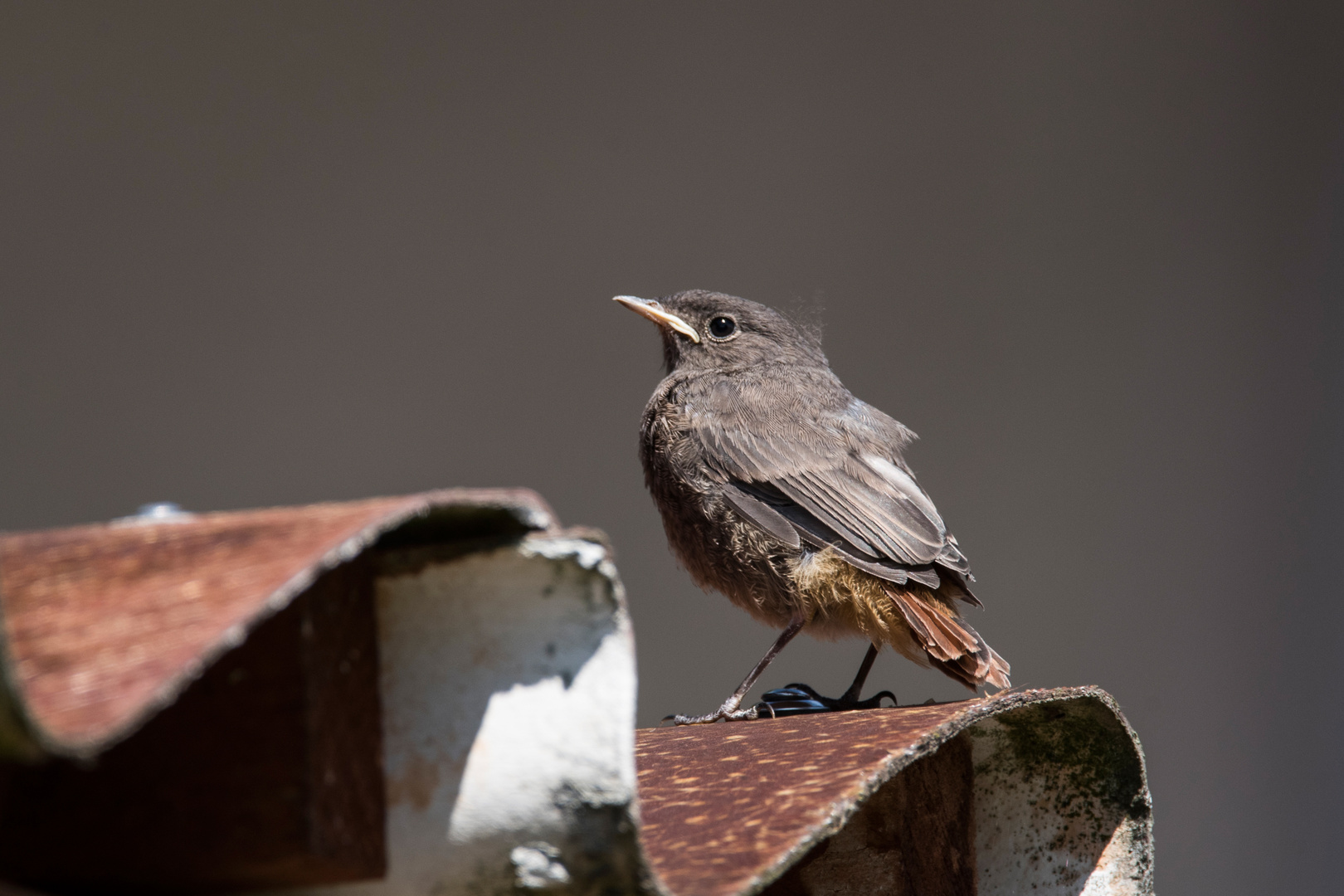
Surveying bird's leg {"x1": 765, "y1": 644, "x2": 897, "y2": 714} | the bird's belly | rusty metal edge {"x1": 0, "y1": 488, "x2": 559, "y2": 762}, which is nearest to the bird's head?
the bird's belly

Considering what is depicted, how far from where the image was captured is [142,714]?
2.05 ft

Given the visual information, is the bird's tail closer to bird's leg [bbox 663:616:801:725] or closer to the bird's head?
bird's leg [bbox 663:616:801:725]

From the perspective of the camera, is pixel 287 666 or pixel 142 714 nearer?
pixel 142 714

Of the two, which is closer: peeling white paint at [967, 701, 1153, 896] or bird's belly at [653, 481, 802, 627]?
peeling white paint at [967, 701, 1153, 896]

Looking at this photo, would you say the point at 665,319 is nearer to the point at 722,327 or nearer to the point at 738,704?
the point at 722,327

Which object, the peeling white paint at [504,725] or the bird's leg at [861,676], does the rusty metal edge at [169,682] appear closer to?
the peeling white paint at [504,725]

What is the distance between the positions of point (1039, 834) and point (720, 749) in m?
0.51

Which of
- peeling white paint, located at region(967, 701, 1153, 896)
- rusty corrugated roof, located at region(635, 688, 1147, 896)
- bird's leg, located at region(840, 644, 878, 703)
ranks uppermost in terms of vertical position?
rusty corrugated roof, located at region(635, 688, 1147, 896)

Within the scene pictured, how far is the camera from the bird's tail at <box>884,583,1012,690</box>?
7.93ft

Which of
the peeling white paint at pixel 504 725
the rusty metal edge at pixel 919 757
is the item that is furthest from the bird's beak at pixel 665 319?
the peeling white paint at pixel 504 725

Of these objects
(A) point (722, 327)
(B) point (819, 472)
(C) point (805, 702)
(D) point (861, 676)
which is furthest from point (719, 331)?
(C) point (805, 702)

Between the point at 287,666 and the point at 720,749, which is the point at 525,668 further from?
the point at 720,749

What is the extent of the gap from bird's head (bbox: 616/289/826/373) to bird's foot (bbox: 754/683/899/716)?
1132 millimetres

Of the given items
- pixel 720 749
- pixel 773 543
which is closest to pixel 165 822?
pixel 720 749
